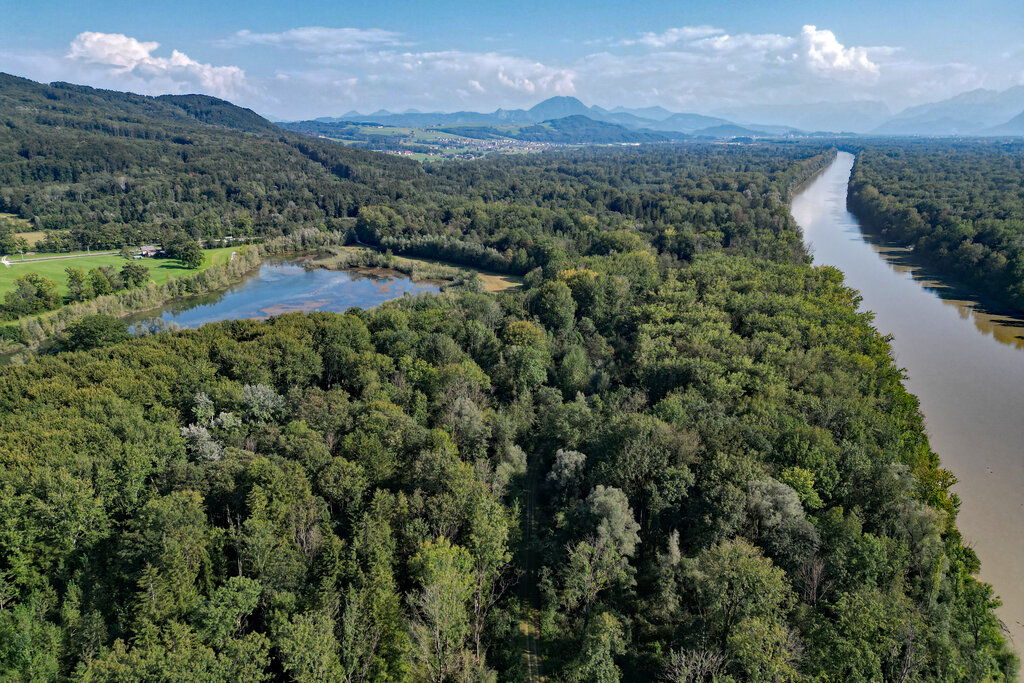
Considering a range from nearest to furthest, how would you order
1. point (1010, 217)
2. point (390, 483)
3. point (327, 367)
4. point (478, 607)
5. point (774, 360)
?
point (478, 607) < point (390, 483) < point (774, 360) < point (327, 367) < point (1010, 217)

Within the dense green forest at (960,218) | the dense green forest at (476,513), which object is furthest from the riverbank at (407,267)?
the dense green forest at (960,218)

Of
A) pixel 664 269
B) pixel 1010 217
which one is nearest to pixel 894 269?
pixel 1010 217

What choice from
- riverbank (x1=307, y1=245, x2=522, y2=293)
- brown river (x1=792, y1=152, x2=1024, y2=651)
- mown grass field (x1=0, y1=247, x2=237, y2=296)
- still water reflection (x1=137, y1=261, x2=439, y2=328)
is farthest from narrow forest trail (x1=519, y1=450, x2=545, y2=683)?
mown grass field (x1=0, y1=247, x2=237, y2=296)

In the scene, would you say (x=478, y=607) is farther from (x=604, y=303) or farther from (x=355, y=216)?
(x=355, y=216)

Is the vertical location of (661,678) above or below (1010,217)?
below

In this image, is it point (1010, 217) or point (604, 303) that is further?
point (1010, 217)

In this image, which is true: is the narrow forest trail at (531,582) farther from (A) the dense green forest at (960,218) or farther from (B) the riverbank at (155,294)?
(A) the dense green forest at (960,218)

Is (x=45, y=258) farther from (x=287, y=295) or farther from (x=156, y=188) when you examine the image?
(x=156, y=188)
